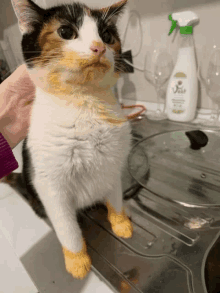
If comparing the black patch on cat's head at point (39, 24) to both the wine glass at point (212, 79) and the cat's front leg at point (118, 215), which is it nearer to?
the cat's front leg at point (118, 215)

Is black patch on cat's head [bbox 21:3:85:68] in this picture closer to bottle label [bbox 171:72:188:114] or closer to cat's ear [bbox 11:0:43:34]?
cat's ear [bbox 11:0:43:34]

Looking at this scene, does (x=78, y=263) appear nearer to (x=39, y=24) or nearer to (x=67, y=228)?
(x=67, y=228)

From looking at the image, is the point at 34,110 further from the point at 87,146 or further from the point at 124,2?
the point at 124,2

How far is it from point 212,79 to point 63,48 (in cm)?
63

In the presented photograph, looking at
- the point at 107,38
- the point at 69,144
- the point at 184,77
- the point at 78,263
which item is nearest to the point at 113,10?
the point at 107,38

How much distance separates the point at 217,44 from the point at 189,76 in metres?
0.14

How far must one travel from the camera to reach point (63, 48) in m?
0.33

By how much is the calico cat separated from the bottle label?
43cm

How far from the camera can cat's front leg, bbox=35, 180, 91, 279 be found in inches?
15.2

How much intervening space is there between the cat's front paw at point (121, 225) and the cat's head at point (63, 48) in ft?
1.02

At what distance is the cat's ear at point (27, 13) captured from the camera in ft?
1.12

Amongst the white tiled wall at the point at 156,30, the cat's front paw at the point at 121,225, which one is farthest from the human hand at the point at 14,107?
the cat's front paw at the point at 121,225

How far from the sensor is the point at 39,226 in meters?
0.49

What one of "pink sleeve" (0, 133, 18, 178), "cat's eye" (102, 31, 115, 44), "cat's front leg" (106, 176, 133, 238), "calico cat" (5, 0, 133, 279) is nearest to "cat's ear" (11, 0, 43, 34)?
"calico cat" (5, 0, 133, 279)
